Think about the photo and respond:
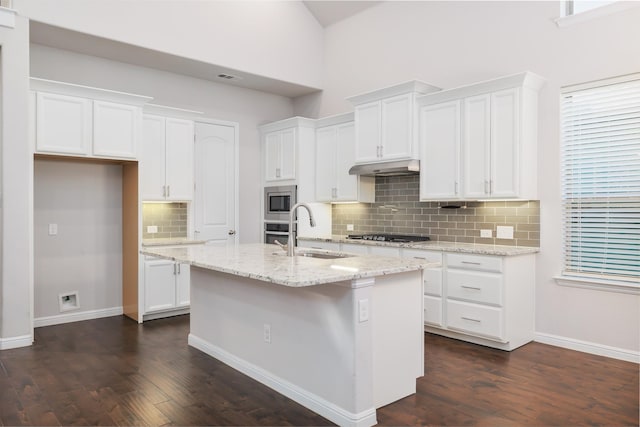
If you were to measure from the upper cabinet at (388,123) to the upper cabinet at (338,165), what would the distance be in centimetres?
40

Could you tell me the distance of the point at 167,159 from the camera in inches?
209

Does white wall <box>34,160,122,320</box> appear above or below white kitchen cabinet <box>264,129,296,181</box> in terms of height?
below

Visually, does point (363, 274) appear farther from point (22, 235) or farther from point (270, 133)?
point (270, 133)

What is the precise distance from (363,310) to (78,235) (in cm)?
384

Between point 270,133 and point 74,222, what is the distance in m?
2.80

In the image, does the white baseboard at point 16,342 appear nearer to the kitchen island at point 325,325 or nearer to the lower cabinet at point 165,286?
the lower cabinet at point 165,286

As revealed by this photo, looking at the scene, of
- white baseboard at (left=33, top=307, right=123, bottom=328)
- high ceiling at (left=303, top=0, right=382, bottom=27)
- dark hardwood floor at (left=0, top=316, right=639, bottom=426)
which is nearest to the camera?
dark hardwood floor at (left=0, top=316, right=639, bottom=426)

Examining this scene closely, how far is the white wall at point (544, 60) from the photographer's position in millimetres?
3809

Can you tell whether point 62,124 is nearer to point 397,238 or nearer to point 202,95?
point 202,95

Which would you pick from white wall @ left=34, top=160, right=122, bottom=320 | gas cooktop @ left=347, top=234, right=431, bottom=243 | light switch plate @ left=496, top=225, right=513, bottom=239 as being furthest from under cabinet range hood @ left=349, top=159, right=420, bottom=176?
white wall @ left=34, top=160, right=122, bottom=320

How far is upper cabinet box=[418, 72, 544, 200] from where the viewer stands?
4.07 metres

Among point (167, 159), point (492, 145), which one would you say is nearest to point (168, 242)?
point (167, 159)

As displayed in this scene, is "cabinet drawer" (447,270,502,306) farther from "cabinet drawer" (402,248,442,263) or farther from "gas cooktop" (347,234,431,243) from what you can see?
"gas cooktop" (347,234,431,243)

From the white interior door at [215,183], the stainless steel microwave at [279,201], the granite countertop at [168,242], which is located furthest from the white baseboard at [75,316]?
the stainless steel microwave at [279,201]
